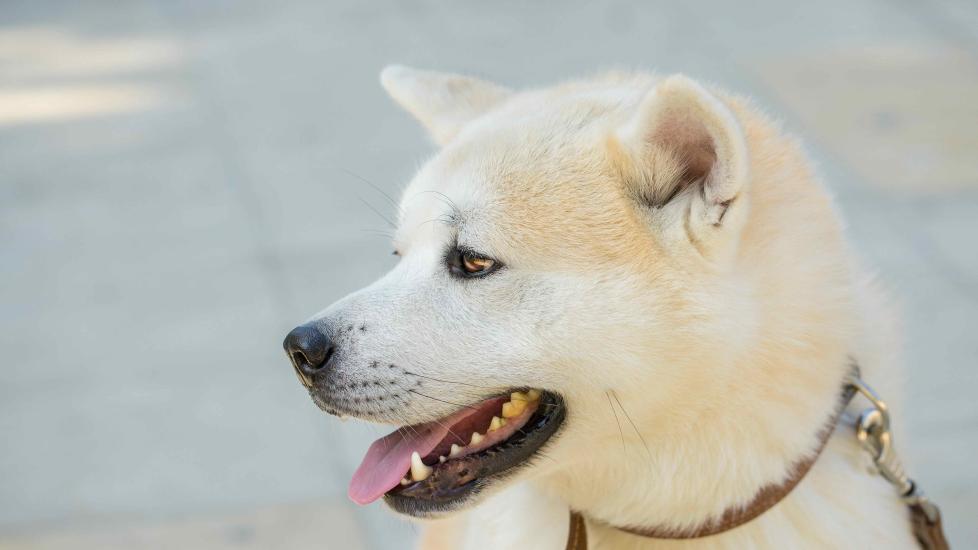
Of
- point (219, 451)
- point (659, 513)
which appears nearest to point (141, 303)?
point (219, 451)

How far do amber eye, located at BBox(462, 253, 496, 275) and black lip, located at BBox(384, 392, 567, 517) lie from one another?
0.30 metres

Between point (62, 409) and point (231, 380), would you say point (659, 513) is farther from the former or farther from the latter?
point (62, 409)

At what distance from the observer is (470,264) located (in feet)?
8.17

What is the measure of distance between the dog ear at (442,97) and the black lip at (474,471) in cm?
91

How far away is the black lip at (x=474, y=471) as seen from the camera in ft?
7.80

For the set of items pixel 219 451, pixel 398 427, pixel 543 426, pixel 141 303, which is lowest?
pixel 543 426

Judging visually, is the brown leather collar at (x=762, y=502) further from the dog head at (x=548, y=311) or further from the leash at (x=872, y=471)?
the dog head at (x=548, y=311)

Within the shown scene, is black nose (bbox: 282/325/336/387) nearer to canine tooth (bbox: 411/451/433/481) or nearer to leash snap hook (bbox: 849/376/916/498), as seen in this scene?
canine tooth (bbox: 411/451/433/481)

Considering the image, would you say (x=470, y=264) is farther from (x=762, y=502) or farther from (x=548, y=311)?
(x=762, y=502)

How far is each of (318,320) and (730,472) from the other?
0.93 metres

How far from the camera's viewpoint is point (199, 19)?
7.64 meters

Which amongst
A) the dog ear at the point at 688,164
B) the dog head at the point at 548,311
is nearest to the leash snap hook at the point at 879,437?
the dog head at the point at 548,311

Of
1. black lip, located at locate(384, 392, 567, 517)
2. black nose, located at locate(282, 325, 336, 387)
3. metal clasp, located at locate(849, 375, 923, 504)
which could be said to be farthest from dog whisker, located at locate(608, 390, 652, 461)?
black nose, located at locate(282, 325, 336, 387)

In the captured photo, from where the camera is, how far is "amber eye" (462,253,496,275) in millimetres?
2463
